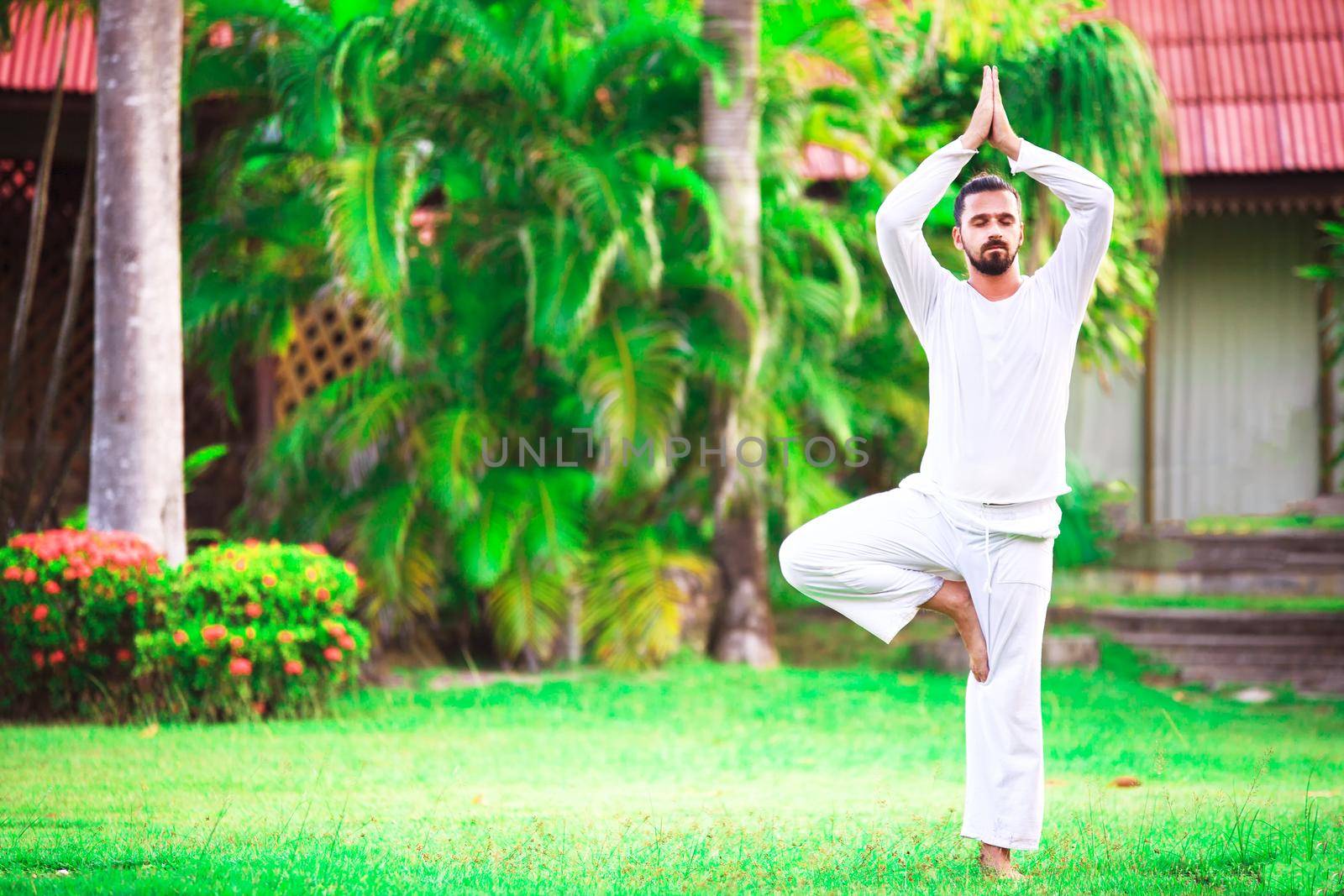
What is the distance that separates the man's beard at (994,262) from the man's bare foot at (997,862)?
166cm

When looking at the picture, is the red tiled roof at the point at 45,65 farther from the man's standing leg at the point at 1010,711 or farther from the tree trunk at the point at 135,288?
the man's standing leg at the point at 1010,711

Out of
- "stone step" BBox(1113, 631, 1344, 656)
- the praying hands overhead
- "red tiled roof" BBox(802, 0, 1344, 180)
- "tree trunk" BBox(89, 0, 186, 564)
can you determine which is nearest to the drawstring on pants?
the praying hands overhead

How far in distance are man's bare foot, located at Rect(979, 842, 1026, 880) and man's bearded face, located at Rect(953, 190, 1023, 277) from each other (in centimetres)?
167

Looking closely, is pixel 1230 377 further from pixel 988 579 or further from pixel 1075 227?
pixel 988 579

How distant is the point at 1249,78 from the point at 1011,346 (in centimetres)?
908

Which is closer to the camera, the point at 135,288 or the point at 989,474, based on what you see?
the point at 989,474

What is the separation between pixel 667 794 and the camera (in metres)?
5.78

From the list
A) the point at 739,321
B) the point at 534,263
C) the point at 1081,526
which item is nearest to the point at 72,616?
the point at 534,263

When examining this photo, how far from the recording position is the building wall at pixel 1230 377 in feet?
40.9

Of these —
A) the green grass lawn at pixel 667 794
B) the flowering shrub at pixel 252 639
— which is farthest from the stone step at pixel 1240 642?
the flowering shrub at pixel 252 639

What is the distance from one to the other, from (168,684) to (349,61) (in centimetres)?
367

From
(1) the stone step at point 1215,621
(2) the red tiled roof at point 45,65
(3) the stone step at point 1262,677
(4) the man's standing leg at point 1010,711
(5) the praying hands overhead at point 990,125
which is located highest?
(2) the red tiled roof at point 45,65

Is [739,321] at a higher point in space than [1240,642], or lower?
higher

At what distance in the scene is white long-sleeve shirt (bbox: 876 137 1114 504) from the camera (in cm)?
428
